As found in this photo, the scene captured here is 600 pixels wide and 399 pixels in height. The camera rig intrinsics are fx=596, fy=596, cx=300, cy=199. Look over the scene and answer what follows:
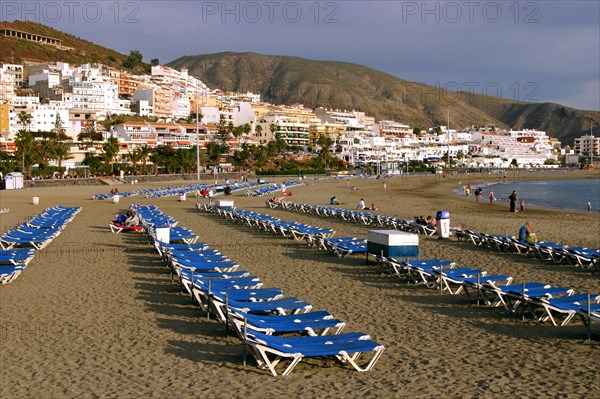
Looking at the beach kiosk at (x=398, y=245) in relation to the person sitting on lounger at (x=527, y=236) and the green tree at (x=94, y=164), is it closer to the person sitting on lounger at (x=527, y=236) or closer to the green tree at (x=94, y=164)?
the person sitting on lounger at (x=527, y=236)

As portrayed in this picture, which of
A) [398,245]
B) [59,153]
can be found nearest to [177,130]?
[59,153]

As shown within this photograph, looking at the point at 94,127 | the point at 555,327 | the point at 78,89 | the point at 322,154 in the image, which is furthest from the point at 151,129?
the point at 555,327

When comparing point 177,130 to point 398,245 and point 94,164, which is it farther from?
point 398,245

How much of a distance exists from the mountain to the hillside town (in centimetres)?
1415

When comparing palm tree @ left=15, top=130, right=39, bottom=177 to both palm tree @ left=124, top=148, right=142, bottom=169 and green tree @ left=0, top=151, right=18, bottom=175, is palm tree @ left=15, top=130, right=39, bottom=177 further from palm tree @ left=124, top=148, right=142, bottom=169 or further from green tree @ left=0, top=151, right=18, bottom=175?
palm tree @ left=124, top=148, right=142, bottom=169

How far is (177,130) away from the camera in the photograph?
294 ft

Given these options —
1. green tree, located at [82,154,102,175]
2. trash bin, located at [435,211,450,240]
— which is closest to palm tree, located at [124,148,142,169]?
green tree, located at [82,154,102,175]

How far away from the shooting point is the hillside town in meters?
77.1

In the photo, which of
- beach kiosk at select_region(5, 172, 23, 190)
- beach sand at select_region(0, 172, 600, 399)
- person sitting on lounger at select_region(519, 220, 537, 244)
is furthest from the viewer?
beach kiosk at select_region(5, 172, 23, 190)

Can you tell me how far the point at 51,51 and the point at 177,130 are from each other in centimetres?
7411

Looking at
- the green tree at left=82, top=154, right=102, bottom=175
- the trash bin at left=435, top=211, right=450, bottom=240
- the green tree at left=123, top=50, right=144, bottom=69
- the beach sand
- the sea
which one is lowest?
the sea

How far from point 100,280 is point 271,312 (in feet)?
15.1

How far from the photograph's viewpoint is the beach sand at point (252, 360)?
6.02m

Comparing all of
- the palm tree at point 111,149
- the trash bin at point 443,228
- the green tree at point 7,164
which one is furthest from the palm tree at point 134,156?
the trash bin at point 443,228
